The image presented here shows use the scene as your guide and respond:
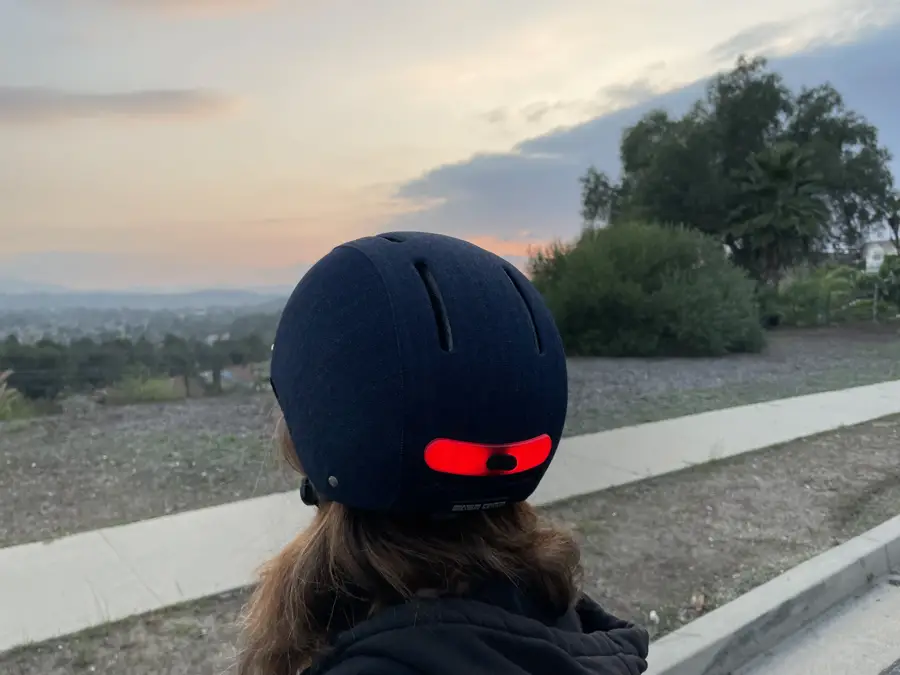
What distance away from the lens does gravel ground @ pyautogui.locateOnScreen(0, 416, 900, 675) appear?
11.7 ft

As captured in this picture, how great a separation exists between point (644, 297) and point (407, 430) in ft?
50.5

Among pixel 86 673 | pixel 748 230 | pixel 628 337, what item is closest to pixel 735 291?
pixel 628 337

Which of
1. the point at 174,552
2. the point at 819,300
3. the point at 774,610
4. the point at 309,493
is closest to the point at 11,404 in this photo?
the point at 174,552

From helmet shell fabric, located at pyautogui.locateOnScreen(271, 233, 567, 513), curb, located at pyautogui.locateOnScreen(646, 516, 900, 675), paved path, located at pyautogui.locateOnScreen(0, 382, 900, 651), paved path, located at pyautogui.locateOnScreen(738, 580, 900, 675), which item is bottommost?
paved path, located at pyautogui.locateOnScreen(738, 580, 900, 675)

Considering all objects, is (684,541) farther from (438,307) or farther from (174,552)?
(438,307)

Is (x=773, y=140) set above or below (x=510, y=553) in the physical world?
above

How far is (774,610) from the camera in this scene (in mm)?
4242

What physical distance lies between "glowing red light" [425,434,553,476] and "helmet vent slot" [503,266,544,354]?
6.7 inches

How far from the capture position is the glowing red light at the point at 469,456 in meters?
1.34

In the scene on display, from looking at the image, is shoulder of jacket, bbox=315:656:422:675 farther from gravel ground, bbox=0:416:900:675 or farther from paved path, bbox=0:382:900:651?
paved path, bbox=0:382:900:651

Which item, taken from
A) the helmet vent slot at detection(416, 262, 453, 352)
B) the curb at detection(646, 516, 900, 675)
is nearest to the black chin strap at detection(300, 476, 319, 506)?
the helmet vent slot at detection(416, 262, 453, 352)

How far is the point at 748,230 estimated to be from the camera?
89.3 feet

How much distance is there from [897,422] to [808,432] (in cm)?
144

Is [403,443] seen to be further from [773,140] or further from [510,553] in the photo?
[773,140]
